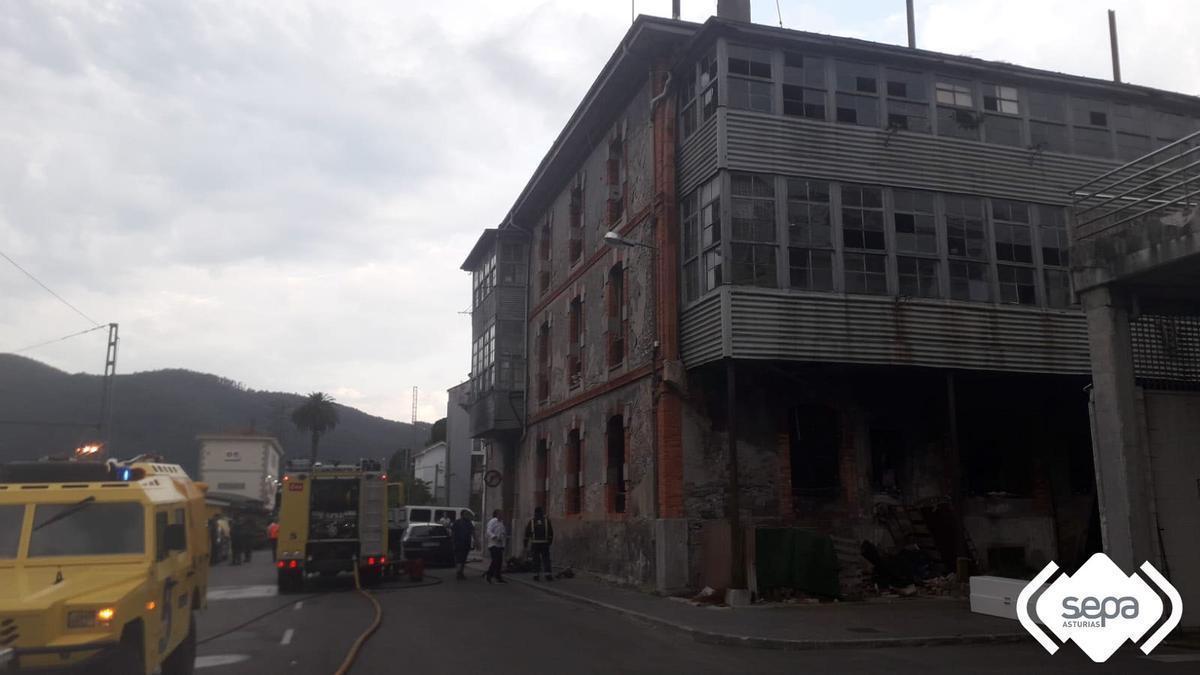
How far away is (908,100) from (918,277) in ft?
13.4

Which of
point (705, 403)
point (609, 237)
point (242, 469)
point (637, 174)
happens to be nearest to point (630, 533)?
point (705, 403)

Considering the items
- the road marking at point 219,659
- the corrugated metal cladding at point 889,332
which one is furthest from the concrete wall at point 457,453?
the road marking at point 219,659

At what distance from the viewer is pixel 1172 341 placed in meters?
15.0

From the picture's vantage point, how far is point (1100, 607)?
1271 centimetres

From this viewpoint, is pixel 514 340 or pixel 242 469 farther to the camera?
pixel 242 469

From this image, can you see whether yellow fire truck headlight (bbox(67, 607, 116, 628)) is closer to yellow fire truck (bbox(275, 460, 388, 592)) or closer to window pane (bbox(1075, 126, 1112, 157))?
yellow fire truck (bbox(275, 460, 388, 592))

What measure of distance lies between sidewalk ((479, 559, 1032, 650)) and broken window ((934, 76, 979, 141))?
10.3 m

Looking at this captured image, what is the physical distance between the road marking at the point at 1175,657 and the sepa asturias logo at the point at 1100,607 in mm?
296

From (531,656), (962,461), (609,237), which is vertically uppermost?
(609,237)

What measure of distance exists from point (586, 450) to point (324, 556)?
7650 mm

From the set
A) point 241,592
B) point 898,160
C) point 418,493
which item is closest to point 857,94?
point 898,160

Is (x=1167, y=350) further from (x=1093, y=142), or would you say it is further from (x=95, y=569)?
(x=95, y=569)

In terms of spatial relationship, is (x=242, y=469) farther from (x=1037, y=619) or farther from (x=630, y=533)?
(x=1037, y=619)

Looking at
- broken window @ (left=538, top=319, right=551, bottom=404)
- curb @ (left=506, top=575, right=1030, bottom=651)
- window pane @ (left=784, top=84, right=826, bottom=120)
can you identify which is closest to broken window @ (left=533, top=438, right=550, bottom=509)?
broken window @ (left=538, top=319, right=551, bottom=404)
